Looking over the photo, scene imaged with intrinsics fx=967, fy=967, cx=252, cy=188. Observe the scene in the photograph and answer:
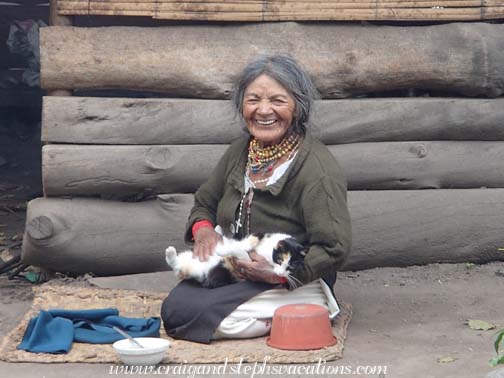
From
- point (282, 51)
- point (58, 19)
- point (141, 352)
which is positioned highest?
point (58, 19)

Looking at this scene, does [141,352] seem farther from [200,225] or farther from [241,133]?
[241,133]

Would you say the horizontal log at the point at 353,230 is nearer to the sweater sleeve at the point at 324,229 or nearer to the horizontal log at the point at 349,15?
the horizontal log at the point at 349,15

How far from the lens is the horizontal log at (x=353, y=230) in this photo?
5676mm

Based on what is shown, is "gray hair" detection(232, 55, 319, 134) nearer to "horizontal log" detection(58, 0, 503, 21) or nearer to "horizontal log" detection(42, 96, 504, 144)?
"horizontal log" detection(42, 96, 504, 144)

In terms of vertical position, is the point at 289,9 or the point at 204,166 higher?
the point at 289,9

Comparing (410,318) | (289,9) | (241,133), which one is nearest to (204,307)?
(410,318)

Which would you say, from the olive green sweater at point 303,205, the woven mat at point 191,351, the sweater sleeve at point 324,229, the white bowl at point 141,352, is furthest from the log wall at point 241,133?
the white bowl at point 141,352

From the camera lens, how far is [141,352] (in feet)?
13.6

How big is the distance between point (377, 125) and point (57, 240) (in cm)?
203

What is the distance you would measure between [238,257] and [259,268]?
113 mm

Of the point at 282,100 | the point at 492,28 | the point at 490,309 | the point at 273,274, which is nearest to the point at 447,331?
the point at 490,309

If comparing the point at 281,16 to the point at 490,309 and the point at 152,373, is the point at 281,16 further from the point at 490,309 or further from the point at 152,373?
the point at 152,373

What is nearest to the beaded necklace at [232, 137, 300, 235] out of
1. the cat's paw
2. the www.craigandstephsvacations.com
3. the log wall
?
the cat's paw

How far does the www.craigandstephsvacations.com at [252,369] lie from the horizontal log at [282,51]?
6.55 ft
